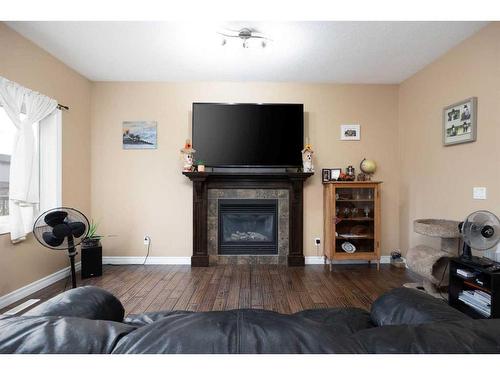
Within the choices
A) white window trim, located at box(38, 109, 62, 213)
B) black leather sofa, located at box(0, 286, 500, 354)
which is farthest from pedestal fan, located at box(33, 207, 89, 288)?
black leather sofa, located at box(0, 286, 500, 354)

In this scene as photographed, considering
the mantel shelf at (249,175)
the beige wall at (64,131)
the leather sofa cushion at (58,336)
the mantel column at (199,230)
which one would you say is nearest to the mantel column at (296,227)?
the mantel shelf at (249,175)

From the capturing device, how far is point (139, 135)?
3.73 m

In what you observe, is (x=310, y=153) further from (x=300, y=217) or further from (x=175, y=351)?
(x=175, y=351)

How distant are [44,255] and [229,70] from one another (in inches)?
124

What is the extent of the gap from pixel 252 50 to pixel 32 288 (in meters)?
3.53

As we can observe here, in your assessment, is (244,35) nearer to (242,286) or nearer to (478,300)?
(242,286)

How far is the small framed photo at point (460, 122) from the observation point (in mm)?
2516

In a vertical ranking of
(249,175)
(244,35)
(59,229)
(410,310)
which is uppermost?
(244,35)

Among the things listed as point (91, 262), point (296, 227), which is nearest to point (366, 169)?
point (296, 227)

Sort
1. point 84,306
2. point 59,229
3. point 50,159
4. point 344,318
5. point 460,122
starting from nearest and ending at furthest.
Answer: point 84,306 < point 344,318 < point 59,229 < point 460,122 < point 50,159

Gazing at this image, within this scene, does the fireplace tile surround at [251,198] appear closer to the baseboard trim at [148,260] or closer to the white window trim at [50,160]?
the baseboard trim at [148,260]

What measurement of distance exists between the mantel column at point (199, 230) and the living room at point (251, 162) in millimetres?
32

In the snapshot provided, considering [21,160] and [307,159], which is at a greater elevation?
[307,159]
